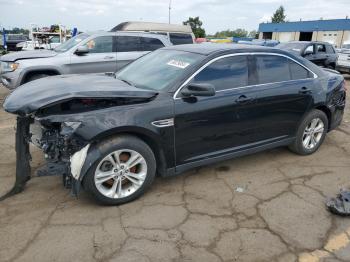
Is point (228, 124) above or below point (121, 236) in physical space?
above

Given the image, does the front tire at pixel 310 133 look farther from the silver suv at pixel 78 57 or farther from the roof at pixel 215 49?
the silver suv at pixel 78 57

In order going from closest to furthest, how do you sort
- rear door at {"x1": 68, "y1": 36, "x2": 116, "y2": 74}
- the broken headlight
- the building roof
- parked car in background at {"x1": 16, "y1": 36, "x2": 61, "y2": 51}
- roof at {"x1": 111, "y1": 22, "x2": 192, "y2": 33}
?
1. the broken headlight
2. rear door at {"x1": 68, "y1": 36, "x2": 116, "y2": 74}
3. roof at {"x1": 111, "y1": 22, "x2": 192, "y2": 33}
4. parked car in background at {"x1": 16, "y1": 36, "x2": 61, "y2": 51}
5. the building roof

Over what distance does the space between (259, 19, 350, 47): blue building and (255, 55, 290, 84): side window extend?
140 ft

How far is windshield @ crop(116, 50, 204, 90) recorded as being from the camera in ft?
12.7

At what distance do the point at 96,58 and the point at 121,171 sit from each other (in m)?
5.36

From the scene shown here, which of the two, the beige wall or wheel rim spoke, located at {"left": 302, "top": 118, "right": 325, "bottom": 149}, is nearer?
wheel rim spoke, located at {"left": 302, "top": 118, "right": 325, "bottom": 149}

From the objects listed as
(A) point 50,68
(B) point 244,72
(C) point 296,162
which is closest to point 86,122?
(B) point 244,72

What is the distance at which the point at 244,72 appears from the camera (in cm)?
420

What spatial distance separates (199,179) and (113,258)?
5.66ft

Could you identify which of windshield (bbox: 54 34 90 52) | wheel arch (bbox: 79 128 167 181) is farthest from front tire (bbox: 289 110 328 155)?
windshield (bbox: 54 34 90 52)

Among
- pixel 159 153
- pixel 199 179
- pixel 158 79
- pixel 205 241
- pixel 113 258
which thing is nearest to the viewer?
pixel 113 258

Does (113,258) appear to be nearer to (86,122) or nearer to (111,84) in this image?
(86,122)

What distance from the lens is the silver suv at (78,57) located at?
7617 mm

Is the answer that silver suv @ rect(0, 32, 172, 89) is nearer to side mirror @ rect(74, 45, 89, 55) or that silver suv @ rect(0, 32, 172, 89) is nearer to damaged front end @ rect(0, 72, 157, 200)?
side mirror @ rect(74, 45, 89, 55)
